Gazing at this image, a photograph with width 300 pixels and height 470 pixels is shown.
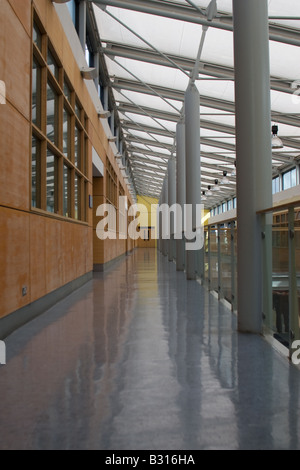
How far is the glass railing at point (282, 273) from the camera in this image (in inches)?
145

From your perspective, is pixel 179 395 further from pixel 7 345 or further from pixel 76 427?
pixel 7 345

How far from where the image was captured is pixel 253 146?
4.83 metres

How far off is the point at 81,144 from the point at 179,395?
871cm

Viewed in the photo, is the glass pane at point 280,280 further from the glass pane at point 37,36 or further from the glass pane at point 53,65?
the glass pane at point 53,65

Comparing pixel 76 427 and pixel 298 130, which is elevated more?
pixel 298 130

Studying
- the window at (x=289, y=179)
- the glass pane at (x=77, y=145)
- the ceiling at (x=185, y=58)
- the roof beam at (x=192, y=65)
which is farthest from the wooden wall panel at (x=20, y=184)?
the window at (x=289, y=179)

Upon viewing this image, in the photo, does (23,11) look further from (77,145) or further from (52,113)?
(77,145)

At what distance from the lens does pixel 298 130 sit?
54.5 ft

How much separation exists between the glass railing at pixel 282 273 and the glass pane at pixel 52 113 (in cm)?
412

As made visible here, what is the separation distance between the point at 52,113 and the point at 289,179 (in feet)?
63.2

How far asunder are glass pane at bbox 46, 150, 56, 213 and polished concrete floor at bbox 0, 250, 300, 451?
7.75 feet

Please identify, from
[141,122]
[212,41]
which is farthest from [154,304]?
[141,122]

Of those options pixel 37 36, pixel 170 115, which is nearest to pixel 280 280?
pixel 37 36

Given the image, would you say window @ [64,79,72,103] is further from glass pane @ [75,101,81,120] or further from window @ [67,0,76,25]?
window @ [67,0,76,25]
